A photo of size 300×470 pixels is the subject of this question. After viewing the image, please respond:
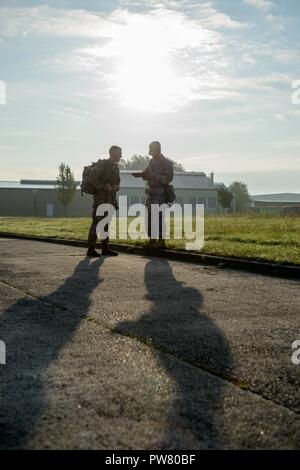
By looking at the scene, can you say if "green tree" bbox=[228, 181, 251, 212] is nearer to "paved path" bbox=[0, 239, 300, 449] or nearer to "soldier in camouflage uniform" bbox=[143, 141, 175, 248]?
"soldier in camouflage uniform" bbox=[143, 141, 175, 248]

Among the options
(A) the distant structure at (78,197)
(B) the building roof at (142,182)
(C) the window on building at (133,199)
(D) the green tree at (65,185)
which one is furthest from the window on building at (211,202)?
(D) the green tree at (65,185)

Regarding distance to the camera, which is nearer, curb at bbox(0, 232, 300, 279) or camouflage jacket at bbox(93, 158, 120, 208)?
curb at bbox(0, 232, 300, 279)

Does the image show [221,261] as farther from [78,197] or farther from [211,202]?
[211,202]

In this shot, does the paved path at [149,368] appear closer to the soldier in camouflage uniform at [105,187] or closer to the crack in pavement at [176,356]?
the crack in pavement at [176,356]

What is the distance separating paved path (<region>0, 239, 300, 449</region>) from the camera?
2.12 meters

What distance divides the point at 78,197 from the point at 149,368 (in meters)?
68.3

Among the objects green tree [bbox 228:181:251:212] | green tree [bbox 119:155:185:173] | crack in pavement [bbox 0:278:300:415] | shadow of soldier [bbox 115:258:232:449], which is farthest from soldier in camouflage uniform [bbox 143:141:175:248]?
green tree [bbox 119:155:185:173]

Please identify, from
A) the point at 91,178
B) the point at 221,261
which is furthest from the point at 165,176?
the point at 221,261

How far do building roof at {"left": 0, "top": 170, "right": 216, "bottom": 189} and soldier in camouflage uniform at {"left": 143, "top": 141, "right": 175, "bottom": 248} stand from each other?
59883 millimetres

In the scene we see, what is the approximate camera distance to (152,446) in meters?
2.00

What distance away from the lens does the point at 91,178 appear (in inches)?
388

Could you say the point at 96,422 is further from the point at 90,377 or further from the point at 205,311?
the point at 205,311

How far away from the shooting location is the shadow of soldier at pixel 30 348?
2234 mm

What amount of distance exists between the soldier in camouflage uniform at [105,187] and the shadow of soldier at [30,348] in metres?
3.69
